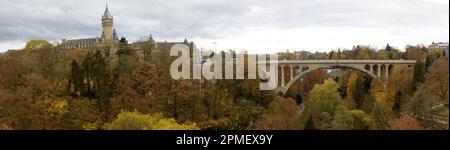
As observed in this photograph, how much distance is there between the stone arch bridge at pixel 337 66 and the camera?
3341cm

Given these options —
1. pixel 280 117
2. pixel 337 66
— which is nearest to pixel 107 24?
pixel 337 66

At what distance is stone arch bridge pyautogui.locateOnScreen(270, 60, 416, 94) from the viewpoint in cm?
3341

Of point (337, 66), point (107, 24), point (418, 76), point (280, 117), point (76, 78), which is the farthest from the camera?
point (107, 24)

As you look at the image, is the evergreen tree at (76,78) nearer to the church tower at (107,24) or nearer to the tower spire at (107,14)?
the church tower at (107,24)

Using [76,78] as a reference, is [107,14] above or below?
above

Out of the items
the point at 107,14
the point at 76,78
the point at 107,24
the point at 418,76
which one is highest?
the point at 107,14

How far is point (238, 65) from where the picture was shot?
26.2m

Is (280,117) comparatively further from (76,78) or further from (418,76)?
(418,76)

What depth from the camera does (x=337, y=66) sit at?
3419 cm

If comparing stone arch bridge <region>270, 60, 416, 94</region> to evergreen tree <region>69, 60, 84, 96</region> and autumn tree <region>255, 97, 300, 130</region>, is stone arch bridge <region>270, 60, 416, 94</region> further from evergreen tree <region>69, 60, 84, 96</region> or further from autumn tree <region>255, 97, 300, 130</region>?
evergreen tree <region>69, 60, 84, 96</region>
